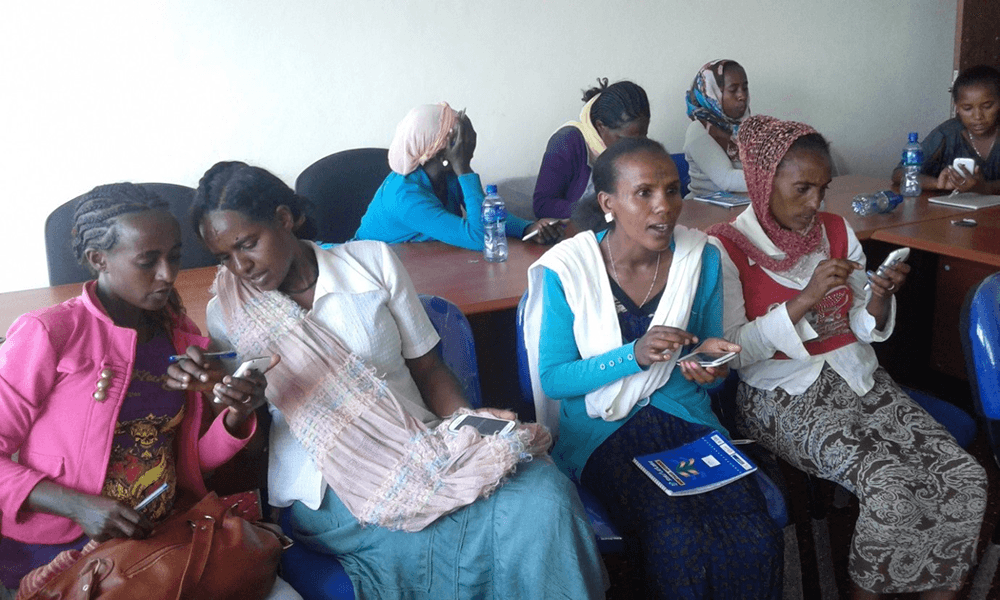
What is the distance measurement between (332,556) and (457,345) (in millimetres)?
552

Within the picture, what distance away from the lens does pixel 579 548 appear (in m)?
1.54

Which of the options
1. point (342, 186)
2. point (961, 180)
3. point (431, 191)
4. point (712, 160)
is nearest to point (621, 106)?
point (712, 160)

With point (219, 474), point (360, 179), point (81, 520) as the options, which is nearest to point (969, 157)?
point (360, 179)

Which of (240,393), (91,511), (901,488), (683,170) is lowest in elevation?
(901,488)

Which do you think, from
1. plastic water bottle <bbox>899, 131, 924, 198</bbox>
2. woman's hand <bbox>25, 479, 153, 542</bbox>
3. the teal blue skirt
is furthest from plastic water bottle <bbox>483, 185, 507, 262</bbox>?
plastic water bottle <bbox>899, 131, 924, 198</bbox>

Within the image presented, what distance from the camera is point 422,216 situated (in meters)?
2.96

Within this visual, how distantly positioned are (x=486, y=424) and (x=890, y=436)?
0.96m

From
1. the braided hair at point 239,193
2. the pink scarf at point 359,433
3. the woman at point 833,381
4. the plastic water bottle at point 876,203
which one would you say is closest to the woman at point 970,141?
the plastic water bottle at point 876,203

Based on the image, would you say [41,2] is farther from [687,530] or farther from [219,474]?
[687,530]

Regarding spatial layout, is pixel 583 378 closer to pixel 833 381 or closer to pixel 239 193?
pixel 833 381

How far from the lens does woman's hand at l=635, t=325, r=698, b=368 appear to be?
172 centimetres

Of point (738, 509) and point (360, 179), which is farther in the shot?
point (360, 179)

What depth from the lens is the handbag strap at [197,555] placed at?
131cm

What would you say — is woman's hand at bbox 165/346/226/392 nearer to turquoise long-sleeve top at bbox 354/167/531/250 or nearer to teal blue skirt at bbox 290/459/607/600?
teal blue skirt at bbox 290/459/607/600
